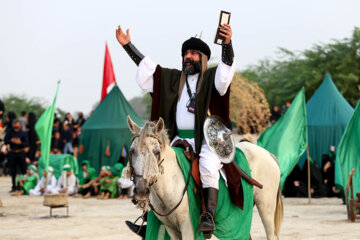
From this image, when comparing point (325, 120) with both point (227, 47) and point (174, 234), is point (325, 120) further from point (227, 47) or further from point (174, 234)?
point (174, 234)

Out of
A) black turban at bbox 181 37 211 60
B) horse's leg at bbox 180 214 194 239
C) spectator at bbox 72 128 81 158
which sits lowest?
spectator at bbox 72 128 81 158

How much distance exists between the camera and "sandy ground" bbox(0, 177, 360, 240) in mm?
10203

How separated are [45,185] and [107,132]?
2725 millimetres

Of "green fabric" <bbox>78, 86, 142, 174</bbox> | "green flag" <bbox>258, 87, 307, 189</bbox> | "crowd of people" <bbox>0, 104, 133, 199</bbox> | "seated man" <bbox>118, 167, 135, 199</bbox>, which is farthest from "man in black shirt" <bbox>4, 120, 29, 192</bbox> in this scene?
"green flag" <bbox>258, 87, 307, 189</bbox>

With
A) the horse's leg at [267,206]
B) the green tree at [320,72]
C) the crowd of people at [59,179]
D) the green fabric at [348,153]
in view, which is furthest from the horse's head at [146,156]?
the green tree at [320,72]

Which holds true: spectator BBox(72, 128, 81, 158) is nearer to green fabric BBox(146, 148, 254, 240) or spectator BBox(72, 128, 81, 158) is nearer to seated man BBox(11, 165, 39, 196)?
seated man BBox(11, 165, 39, 196)

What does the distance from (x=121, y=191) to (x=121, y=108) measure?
4088 mm

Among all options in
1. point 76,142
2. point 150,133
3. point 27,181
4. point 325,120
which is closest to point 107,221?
point 150,133

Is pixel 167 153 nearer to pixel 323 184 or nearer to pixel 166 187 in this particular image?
pixel 166 187

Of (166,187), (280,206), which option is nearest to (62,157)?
(280,206)

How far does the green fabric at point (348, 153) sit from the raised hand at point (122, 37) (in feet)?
23.8

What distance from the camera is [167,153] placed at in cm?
563

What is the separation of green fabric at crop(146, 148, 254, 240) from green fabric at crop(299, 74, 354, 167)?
14387mm

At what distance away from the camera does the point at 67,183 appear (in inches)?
773
